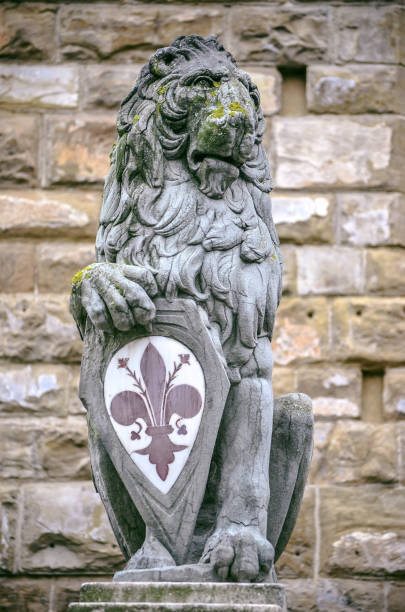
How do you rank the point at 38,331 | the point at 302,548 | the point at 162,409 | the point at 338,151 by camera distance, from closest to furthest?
the point at 162,409, the point at 302,548, the point at 38,331, the point at 338,151

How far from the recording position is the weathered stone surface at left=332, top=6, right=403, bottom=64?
856 centimetres

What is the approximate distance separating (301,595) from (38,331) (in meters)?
1.93

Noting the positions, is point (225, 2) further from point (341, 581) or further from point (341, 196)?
point (341, 581)

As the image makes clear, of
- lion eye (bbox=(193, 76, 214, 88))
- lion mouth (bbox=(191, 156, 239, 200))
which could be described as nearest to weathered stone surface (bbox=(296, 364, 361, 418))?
lion mouth (bbox=(191, 156, 239, 200))

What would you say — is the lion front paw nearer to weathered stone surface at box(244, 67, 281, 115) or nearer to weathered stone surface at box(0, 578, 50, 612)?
weathered stone surface at box(0, 578, 50, 612)

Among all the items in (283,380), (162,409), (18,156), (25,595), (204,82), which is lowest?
(25,595)

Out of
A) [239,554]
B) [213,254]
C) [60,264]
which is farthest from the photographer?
[60,264]

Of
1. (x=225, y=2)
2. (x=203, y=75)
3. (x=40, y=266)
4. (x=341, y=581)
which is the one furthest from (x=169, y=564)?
(x=225, y=2)

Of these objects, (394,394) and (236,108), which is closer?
(236,108)

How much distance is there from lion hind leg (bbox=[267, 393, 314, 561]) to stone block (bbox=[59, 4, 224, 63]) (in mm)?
3565

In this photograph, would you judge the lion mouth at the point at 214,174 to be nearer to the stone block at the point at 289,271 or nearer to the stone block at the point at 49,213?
the stone block at the point at 289,271

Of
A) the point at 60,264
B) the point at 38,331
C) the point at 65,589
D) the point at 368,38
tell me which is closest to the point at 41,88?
the point at 60,264

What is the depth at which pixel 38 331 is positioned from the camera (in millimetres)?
8227

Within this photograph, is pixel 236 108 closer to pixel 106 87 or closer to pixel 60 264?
pixel 60 264
